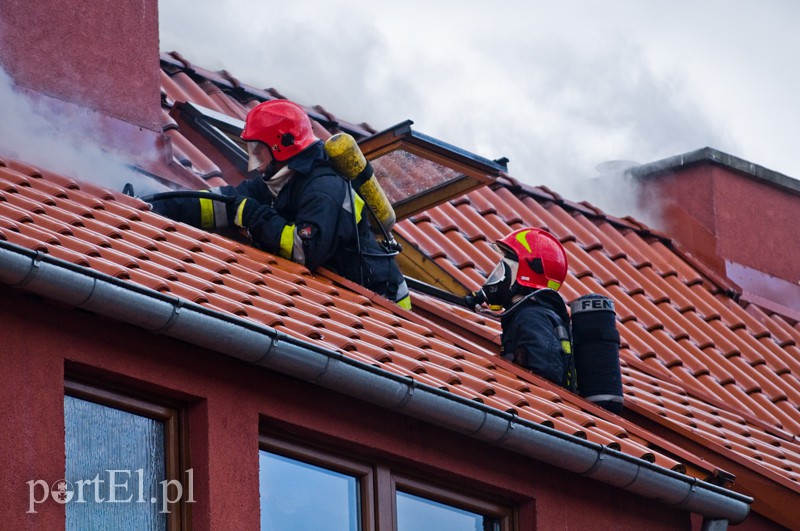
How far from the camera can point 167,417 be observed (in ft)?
29.2

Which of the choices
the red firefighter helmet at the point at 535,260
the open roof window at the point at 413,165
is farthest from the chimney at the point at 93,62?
the red firefighter helmet at the point at 535,260

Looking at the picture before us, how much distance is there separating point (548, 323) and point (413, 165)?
5.08 ft

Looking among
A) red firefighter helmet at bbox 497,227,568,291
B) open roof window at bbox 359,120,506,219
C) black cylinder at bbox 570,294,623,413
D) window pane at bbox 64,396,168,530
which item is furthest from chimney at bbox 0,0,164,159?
window pane at bbox 64,396,168,530

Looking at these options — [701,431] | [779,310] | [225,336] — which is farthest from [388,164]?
[779,310]

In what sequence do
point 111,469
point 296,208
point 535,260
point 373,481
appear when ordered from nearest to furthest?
point 111,469, point 373,481, point 296,208, point 535,260

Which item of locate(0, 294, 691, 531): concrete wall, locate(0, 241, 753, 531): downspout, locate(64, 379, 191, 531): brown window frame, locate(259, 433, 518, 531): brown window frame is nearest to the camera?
locate(0, 294, 691, 531): concrete wall

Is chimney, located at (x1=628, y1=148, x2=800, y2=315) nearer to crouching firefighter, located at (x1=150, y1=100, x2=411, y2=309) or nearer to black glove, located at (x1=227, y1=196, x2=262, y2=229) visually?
crouching firefighter, located at (x1=150, y1=100, x2=411, y2=309)

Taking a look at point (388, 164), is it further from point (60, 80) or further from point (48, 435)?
point (48, 435)

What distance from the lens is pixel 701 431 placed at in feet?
41.4

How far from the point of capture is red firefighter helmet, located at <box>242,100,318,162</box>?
1166 centimetres

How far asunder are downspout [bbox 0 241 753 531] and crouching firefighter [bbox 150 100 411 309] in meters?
1.93

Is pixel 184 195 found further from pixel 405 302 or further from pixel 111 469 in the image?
pixel 111 469

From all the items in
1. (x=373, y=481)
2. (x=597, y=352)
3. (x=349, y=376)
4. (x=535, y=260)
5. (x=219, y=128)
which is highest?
(x=219, y=128)

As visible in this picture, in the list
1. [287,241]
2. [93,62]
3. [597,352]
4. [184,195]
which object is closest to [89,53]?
[93,62]
